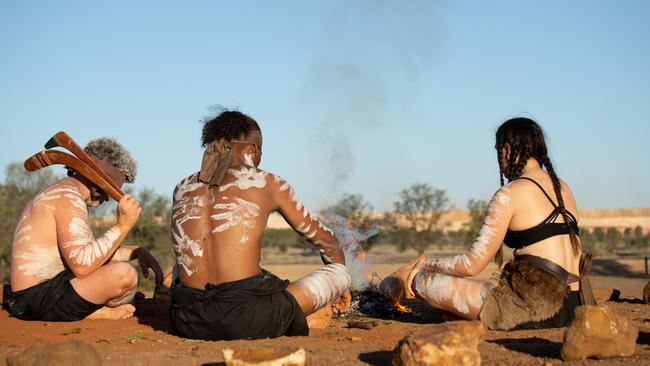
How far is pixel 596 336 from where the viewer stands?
4441 millimetres

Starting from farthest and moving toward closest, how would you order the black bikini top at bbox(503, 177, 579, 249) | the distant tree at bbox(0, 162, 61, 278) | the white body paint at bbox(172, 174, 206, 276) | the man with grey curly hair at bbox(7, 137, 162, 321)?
the distant tree at bbox(0, 162, 61, 278) < the man with grey curly hair at bbox(7, 137, 162, 321) < the black bikini top at bbox(503, 177, 579, 249) < the white body paint at bbox(172, 174, 206, 276)

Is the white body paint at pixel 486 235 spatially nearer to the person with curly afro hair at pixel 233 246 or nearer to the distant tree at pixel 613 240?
the person with curly afro hair at pixel 233 246

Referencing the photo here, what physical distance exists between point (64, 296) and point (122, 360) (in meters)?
1.72

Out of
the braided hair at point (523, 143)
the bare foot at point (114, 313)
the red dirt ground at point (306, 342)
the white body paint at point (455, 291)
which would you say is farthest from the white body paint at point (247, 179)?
the bare foot at point (114, 313)

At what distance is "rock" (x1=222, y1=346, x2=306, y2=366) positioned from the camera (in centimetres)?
400

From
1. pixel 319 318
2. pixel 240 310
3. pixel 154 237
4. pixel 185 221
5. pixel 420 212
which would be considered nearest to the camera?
pixel 240 310

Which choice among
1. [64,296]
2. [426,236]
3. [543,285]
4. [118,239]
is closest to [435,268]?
[543,285]

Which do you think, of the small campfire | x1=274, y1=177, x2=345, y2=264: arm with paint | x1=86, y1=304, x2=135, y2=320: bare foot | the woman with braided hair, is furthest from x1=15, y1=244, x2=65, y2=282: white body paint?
the woman with braided hair

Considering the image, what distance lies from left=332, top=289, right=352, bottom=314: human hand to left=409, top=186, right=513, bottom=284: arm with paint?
112 centimetres

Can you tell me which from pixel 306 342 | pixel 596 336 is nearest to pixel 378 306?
pixel 306 342

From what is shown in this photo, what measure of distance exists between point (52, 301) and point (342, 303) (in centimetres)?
237

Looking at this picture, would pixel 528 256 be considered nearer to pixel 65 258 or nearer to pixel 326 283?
pixel 326 283

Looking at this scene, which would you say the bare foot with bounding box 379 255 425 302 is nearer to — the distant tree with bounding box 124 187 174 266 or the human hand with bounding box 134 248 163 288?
the human hand with bounding box 134 248 163 288

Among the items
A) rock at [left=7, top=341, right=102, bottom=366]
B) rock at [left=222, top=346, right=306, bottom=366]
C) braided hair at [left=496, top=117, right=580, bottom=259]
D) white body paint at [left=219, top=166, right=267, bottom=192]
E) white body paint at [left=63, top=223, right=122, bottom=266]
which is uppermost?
braided hair at [left=496, top=117, right=580, bottom=259]
